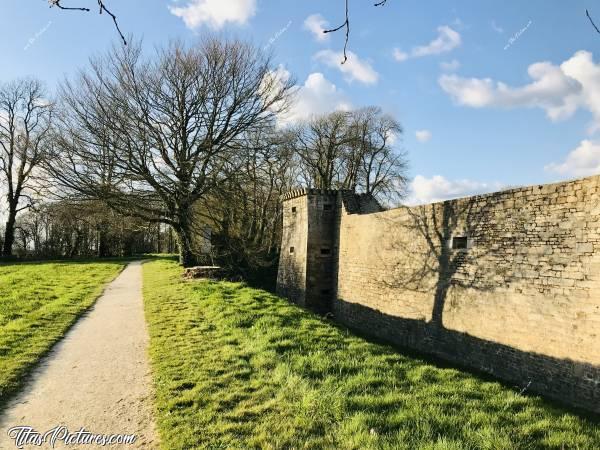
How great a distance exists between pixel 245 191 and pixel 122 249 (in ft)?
67.2

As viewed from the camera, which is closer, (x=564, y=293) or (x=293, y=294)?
(x=564, y=293)

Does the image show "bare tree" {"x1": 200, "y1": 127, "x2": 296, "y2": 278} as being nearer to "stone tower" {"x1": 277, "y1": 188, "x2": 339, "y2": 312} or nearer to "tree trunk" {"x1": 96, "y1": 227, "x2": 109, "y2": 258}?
"stone tower" {"x1": 277, "y1": 188, "x2": 339, "y2": 312}

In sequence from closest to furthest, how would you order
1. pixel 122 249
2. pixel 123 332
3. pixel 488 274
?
pixel 123 332 < pixel 488 274 < pixel 122 249

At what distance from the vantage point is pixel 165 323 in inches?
314

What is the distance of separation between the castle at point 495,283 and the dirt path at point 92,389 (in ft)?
22.2

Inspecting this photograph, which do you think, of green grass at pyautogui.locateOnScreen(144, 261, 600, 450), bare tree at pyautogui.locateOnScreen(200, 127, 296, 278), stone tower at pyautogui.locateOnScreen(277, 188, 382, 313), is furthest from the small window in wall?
bare tree at pyautogui.locateOnScreen(200, 127, 296, 278)

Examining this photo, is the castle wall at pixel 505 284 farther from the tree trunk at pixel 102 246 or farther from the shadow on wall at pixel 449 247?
the tree trunk at pixel 102 246

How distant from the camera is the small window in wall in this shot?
384 inches

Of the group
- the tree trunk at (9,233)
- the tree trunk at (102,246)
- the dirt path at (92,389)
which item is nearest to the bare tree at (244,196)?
the dirt path at (92,389)

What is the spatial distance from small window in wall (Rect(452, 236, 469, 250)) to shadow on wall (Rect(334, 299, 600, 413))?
1.94 metres

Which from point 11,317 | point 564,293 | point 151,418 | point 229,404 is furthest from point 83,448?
point 564,293

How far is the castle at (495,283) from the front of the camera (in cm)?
728

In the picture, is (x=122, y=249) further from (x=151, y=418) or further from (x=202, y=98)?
(x=151, y=418)

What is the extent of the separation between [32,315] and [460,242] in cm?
907
